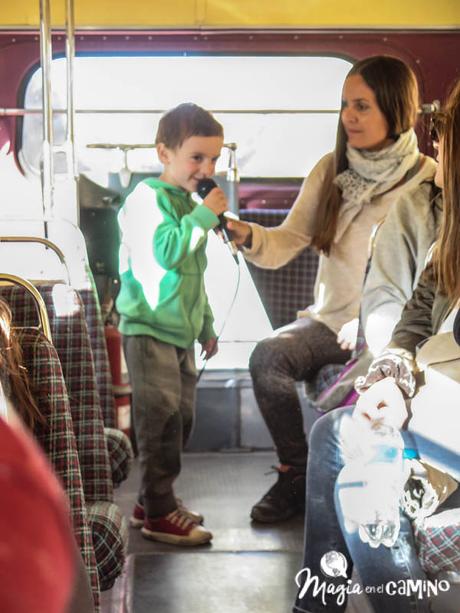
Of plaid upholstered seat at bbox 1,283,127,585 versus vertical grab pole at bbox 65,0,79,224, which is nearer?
plaid upholstered seat at bbox 1,283,127,585

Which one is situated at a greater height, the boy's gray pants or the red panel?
the red panel

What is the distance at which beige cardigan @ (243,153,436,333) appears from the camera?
2664 mm

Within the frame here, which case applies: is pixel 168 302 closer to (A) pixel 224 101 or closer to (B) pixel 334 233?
(B) pixel 334 233

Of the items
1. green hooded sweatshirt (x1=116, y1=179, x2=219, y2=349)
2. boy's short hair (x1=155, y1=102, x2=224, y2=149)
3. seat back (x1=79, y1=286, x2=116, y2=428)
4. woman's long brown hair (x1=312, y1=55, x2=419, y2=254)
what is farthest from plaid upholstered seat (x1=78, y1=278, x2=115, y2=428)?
woman's long brown hair (x1=312, y1=55, x2=419, y2=254)

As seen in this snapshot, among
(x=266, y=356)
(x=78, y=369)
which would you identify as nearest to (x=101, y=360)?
(x=78, y=369)

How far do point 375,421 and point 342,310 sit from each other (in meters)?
→ 0.97

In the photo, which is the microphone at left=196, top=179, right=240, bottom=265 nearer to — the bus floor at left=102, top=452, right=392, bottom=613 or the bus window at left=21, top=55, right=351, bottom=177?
the bus window at left=21, top=55, right=351, bottom=177

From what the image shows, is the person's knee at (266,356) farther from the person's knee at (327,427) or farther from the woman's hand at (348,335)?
the person's knee at (327,427)

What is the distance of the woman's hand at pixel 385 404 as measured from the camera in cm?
180

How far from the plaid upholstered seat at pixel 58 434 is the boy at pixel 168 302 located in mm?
1159

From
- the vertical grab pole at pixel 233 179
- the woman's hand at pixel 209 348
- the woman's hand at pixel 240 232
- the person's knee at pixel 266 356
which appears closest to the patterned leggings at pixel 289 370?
the person's knee at pixel 266 356

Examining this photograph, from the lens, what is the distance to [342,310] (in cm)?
278

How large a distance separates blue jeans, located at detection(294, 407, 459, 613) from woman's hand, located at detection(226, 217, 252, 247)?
868 millimetres

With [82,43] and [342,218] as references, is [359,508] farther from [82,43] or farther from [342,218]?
[82,43]
